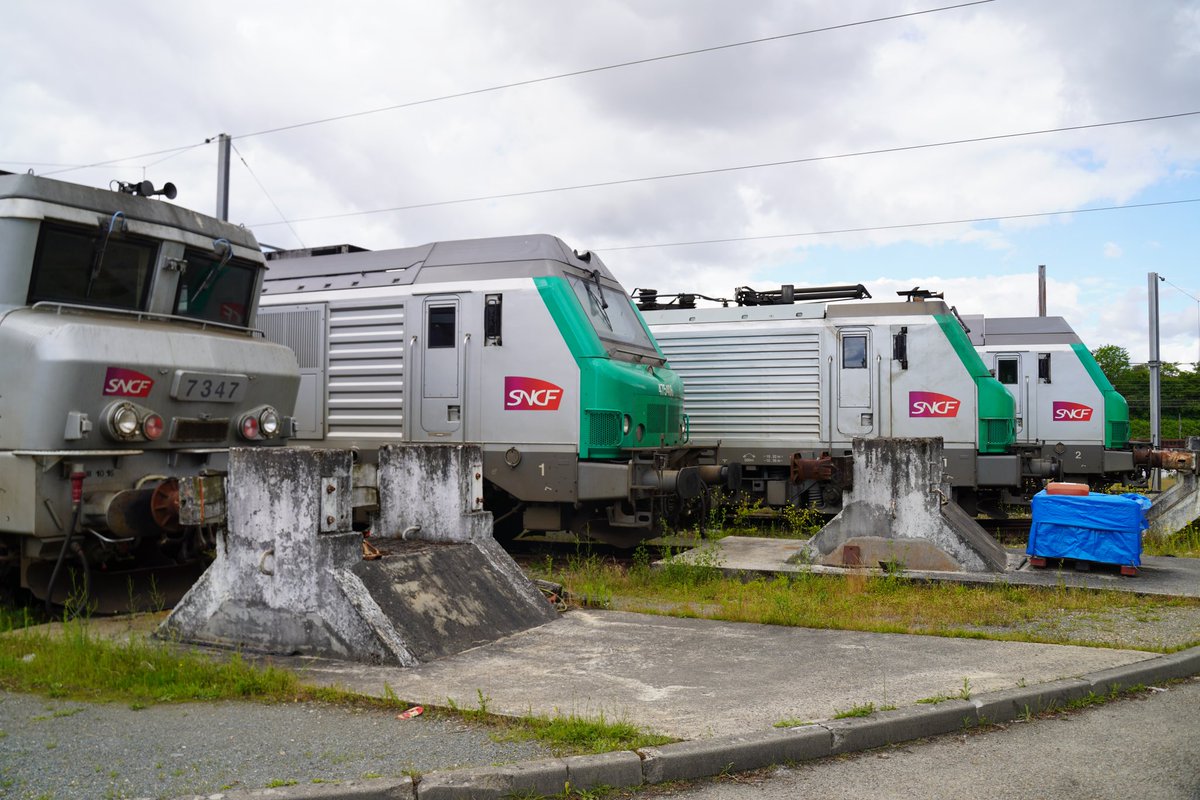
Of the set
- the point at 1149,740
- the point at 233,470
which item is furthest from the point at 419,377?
the point at 1149,740

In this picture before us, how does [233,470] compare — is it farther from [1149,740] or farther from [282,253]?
[282,253]

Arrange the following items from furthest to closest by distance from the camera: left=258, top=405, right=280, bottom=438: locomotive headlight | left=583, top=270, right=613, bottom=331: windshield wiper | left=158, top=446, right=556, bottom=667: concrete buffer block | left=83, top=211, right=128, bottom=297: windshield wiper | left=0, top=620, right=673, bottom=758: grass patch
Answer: left=583, top=270, right=613, bottom=331: windshield wiper
left=258, top=405, right=280, bottom=438: locomotive headlight
left=83, top=211, right=128, bottom=297: windshield wiper
left=158, top=446, right=556, bottom=667: concrete buffer block
left=0, top=620, right=673, bottom=758: grass patch

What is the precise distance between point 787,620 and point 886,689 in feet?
6.37

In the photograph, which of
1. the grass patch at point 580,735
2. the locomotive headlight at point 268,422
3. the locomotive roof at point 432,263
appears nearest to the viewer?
the grass patch at point 580,735

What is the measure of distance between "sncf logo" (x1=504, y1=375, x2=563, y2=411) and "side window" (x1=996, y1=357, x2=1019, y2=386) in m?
11.4

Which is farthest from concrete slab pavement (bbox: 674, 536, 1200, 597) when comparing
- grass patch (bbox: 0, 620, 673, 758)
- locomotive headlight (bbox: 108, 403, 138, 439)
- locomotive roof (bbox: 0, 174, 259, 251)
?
locomotive roof (bbox: 0, 174, 259, 251)

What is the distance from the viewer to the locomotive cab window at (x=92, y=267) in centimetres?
734

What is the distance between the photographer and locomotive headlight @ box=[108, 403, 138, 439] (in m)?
7.18

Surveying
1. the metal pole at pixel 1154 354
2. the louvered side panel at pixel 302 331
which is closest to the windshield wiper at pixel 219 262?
the louvered side panel at pixel 302 331

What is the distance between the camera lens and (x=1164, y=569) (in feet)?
32.7

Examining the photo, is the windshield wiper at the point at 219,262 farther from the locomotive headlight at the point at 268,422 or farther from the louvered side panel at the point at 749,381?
the louvered side panel at the point at 749,381

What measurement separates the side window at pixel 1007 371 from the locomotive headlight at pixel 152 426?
50.2 ft

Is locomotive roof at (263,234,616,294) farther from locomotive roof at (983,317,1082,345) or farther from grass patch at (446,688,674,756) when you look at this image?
locomotive roof at (983,317,1082,345)

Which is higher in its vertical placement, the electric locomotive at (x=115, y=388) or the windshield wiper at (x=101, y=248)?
the windshield wiper at (x=101, y=248)
